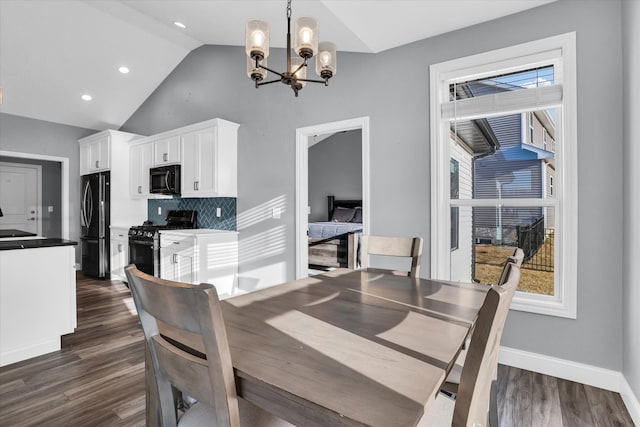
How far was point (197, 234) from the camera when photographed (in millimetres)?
3953

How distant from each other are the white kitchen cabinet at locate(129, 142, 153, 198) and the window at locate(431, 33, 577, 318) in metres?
4.26

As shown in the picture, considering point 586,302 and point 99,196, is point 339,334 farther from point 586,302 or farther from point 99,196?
point 99,196

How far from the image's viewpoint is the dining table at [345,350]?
2.23 ft

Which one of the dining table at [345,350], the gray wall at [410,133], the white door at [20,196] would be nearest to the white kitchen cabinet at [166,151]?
the gray wall at [410,133]

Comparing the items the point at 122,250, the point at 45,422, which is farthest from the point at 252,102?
the point at 45,422

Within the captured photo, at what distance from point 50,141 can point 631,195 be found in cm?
759

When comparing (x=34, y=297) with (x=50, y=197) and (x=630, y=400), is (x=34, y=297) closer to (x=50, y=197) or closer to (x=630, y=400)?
(x=630, y=400)

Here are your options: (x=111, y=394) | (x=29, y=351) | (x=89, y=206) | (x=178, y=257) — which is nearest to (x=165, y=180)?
(x=178, y=257)

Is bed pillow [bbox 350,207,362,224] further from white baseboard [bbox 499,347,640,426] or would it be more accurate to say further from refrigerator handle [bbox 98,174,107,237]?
white baseboard [bbox 499,347,640,426]

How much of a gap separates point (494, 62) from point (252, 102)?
2.70m

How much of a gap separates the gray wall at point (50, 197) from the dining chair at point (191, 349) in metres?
7.85

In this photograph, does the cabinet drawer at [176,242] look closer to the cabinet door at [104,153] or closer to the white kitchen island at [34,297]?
the white kitchen island at [34,297]

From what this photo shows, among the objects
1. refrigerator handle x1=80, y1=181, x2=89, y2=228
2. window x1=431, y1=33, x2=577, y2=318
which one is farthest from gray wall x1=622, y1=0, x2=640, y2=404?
refrigerator handle x1=80, y1=181, x2=89, y2=228

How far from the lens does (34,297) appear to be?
2.67 m
